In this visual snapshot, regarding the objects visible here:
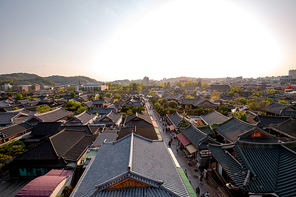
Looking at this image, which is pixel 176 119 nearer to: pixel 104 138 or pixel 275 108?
pixel 104 138

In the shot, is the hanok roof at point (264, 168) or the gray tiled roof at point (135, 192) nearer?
the gray tiled roof at point (135, 192)

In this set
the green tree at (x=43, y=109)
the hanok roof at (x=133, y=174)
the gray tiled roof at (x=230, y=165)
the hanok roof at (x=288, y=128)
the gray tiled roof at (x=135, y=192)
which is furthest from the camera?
the green tree at (x=43, y=109)

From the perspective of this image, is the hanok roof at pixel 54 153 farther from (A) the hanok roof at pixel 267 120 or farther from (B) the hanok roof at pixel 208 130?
(A) the hanok roof at pixel 267 120

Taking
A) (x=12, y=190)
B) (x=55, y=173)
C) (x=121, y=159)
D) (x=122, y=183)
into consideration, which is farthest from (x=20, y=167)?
(x=122, y=183)

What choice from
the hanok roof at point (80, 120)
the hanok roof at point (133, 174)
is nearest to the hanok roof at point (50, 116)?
the hanok roof at point (80, 120)

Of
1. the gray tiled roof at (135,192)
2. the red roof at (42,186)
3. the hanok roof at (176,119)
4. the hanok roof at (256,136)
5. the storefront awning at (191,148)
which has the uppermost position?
the hanok roof at (256,136)

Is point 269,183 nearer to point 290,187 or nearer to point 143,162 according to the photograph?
point 290,187

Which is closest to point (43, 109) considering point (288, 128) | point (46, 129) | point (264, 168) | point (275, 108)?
point (46, 129)
